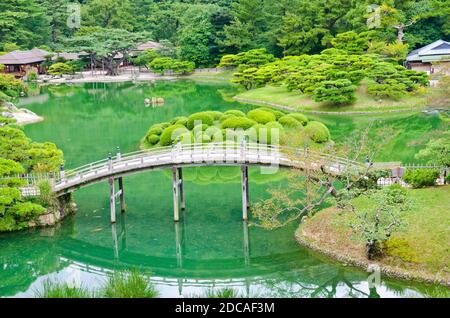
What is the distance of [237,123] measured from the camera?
33.8 meters

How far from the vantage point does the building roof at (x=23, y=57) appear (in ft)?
221

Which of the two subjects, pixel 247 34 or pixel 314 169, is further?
pixel 247 34

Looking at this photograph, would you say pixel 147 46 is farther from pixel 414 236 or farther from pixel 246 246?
pixel 414 236

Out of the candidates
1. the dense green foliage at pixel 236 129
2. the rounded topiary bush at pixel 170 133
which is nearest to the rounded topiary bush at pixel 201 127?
the dense green foliage at pixel 236 129

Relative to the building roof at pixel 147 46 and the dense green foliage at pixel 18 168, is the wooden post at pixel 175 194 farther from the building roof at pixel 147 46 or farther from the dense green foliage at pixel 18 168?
the building roof at pixel 147 46

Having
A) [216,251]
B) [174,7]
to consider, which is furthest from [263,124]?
[174,7]

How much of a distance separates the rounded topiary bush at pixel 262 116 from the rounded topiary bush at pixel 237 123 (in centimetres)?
74

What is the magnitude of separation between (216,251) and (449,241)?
24.2 ft

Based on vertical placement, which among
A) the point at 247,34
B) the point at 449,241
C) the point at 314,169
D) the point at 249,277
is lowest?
the point at 249,277

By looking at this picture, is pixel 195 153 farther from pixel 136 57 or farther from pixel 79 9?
pixel 79 9

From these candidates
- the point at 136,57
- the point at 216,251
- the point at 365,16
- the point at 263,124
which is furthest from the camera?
the point at 136,57

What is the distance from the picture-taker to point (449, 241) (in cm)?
1764

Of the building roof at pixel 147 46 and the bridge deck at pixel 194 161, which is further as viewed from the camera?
the building roof at pixel 147 46

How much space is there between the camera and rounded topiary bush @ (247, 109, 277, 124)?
3475 centimetres
